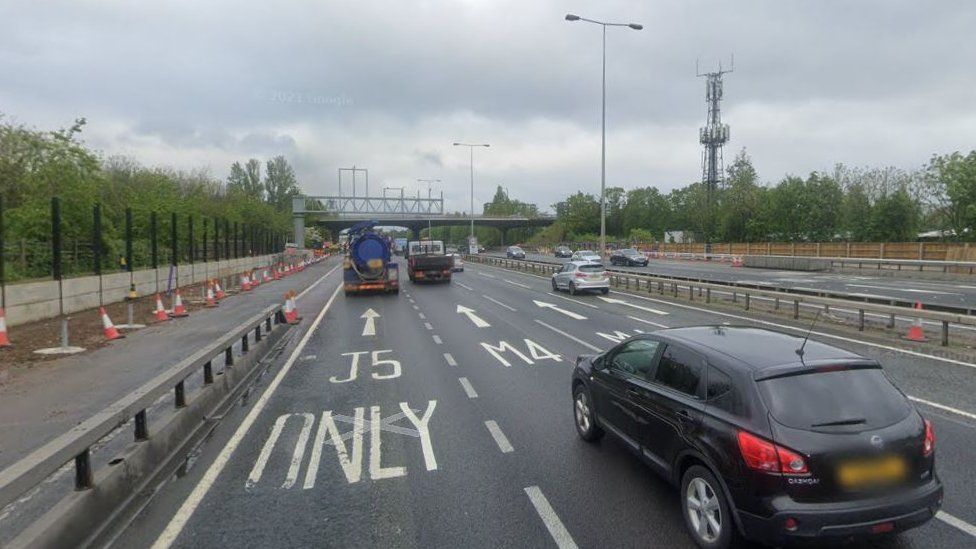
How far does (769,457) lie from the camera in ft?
13.1

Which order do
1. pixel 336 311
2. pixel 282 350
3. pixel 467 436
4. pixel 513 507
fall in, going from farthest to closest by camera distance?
pixel 336 311
pixel 282 350
pixel 467 436
pixel 513 507

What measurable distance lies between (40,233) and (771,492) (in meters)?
27.3

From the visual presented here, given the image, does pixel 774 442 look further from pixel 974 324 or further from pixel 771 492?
pixel 974 324

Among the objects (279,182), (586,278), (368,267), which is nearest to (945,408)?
(586,278)

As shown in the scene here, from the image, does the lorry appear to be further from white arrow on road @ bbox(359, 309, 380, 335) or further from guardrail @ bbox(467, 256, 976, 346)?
white arrow on road @ bbox(359, 309, 380, 335)

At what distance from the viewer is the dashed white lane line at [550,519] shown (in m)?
4.57

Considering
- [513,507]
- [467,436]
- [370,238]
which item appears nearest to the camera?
[513,507]

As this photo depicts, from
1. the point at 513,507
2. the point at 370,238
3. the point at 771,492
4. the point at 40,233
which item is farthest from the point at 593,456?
the point at 40,233

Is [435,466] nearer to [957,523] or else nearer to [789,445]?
[789,445]

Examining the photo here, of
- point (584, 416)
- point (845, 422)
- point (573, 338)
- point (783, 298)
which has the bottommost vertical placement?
point (573, 338)

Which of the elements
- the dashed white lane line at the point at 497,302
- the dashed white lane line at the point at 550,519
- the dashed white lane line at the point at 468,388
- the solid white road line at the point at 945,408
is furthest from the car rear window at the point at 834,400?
the dashed white lane line at the point at 497,302

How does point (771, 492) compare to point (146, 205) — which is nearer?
point (771, 492)

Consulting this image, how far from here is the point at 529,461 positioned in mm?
6297

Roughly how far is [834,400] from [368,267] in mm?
25085
